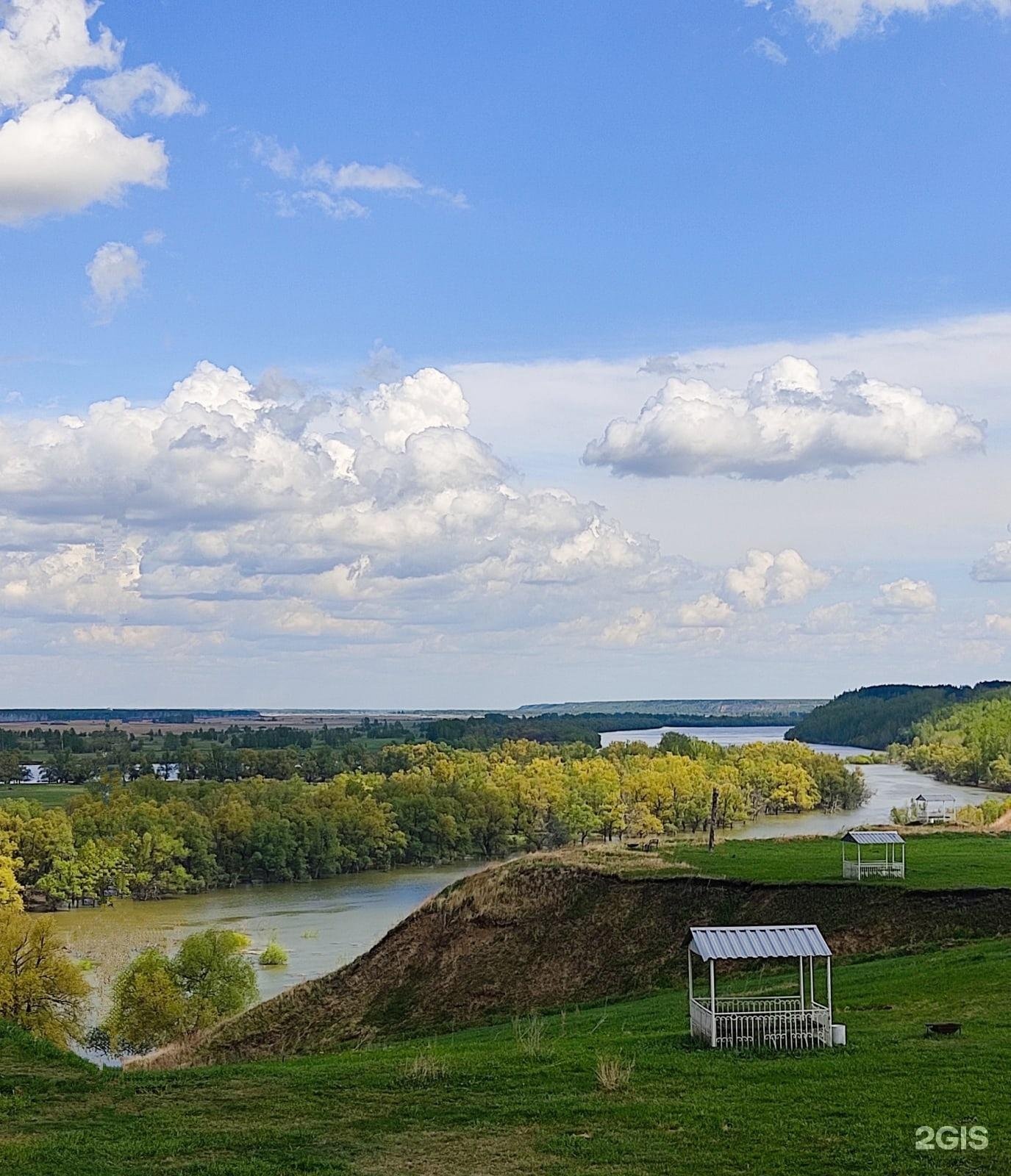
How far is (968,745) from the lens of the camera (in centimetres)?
14588

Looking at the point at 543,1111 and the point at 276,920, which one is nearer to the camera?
the point at 543,1111

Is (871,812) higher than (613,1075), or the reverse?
(613,1075)

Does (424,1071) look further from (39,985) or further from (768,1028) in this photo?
(39,985)

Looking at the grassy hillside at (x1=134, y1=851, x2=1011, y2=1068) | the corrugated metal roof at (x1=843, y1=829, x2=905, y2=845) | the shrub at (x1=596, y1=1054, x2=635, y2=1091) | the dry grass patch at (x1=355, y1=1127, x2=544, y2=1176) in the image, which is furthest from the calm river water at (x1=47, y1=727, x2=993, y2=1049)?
the dry grass patch at (x1=355, y1=1127, x2=544, y2=1176)

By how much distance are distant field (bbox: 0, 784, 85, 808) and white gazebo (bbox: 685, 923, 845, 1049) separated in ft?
342

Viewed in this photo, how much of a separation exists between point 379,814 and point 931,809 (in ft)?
143

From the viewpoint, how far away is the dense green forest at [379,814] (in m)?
83.8

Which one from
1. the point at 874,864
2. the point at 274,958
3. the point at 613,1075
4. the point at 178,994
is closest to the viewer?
the point at 613,1075

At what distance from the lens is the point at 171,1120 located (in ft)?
47.4

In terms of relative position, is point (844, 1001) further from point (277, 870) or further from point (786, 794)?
point (786, 794)

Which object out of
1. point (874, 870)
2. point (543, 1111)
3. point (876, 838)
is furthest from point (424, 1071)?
point (874, 870)

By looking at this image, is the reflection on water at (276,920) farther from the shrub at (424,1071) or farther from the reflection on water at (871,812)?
the shrub at (424,1071)

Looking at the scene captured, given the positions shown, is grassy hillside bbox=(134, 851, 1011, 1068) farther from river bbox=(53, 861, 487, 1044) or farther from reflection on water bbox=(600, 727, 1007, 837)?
reflection on water bbox=(600, 727, 1007, 837)

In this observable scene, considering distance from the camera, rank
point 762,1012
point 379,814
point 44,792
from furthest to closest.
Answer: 1. point 44,792
2. point 379,814
3. point 762,1012
